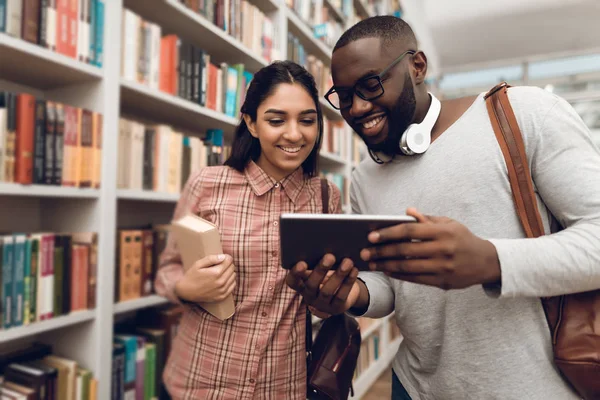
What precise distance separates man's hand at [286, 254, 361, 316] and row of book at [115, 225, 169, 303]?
808mm

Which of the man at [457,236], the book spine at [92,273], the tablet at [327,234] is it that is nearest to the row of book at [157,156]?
the book spine at [92,273]

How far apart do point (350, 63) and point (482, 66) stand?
18.3 feet

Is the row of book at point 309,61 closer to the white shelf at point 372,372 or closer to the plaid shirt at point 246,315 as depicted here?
the plaid shirt at point 246,315

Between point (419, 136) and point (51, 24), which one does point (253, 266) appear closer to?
point (419, 136)

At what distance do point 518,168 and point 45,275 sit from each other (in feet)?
3.91

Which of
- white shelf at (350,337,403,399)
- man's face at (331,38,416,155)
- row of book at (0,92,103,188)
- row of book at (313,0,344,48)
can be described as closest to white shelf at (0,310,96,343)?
row of book at (0,92,103,188)

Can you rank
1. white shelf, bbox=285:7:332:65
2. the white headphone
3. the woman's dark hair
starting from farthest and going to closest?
white shelf, bbox=285:7:332:65, the woman's dark hair, the white headphone

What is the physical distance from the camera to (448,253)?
55 cm

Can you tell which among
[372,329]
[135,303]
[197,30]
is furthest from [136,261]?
[372,329]

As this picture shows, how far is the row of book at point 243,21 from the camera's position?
160 cm

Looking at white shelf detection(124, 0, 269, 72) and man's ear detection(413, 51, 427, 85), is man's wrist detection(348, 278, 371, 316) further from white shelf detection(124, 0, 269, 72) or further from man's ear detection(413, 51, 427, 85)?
white shelf detection(124, 0, 269, 72)

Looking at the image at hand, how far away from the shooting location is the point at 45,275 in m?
1.08

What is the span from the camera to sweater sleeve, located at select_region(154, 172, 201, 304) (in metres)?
1.02

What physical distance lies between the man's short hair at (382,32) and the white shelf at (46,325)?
1.04 m
